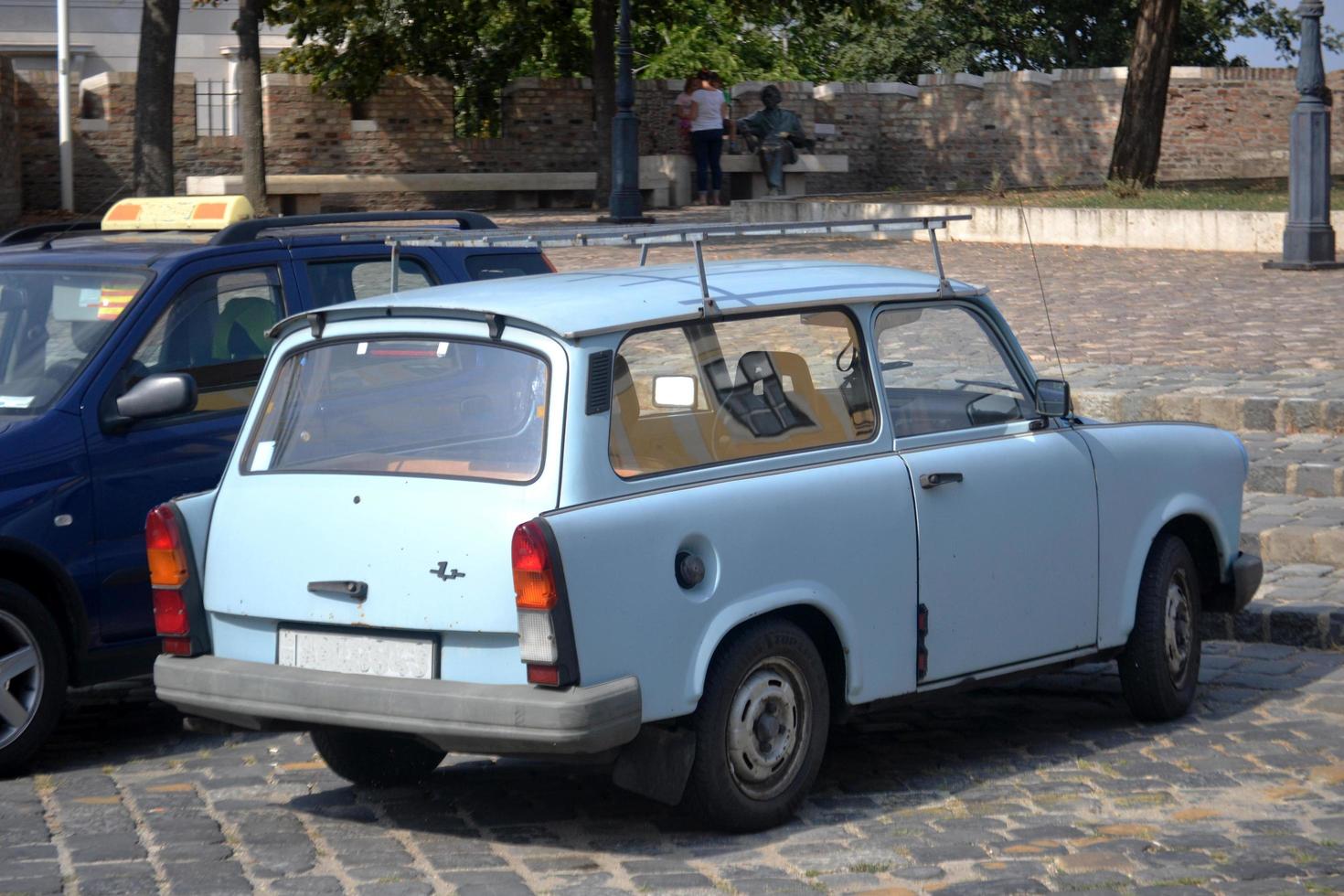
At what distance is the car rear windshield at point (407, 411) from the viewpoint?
16.6 ft

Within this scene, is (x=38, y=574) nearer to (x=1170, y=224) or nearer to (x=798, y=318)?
Result: (x=798, y=318)

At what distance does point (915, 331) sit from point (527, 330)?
1694 millimetres

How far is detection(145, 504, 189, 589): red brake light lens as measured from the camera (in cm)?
544

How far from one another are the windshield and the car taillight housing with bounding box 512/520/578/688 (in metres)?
2.55

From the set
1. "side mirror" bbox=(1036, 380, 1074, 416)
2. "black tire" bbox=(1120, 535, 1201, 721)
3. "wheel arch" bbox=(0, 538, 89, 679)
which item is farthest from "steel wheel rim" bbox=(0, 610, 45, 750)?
"black tire" bbox=(1120, 535, 1201, 721)

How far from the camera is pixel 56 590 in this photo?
20.9 feet

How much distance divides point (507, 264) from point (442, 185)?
27405mm

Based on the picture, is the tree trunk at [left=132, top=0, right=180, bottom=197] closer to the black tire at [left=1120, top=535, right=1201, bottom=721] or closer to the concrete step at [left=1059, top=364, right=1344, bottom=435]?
the concrete step at [left=1059, top=364, right=1344, bottom=435]

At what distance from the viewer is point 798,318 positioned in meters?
5.84

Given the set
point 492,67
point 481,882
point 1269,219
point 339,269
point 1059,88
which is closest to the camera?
point 481,882

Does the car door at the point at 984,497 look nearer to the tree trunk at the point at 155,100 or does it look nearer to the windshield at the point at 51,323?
the windshield at the point at 51,323

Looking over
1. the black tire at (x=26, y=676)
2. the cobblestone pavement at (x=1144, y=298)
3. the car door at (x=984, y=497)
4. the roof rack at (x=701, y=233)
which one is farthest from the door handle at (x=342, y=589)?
the cobblestone pavement at (x=1144, y=298)

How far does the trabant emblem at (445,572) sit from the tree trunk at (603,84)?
92.1 feet

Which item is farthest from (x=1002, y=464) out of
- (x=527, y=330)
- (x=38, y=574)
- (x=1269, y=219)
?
(x=1269, y=219)
